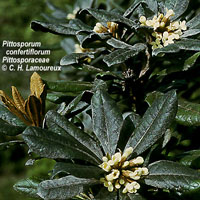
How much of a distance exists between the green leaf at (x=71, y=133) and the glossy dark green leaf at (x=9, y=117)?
12cm

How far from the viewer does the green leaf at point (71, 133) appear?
888mm

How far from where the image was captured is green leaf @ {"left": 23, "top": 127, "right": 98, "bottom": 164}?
2.66 feet

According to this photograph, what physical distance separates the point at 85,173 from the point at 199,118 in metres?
0.38

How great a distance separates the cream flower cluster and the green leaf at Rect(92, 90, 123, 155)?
0.18ft

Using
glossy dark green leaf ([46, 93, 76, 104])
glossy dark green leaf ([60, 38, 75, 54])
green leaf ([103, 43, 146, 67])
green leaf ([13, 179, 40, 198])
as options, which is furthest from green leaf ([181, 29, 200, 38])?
glossy dark green leaf ([60, 38, 75, 54])

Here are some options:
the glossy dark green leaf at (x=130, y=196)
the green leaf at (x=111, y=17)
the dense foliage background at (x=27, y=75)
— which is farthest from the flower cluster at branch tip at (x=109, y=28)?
the glossy dark green leaf at (x=130, y=196)

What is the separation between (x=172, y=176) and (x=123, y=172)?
12 cm

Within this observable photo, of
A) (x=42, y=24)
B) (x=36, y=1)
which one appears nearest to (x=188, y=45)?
(x=42, y=24)

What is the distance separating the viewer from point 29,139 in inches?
31.9

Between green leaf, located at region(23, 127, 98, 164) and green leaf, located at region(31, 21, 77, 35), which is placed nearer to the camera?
green leaf, located at region(23, 127, 98, 164)

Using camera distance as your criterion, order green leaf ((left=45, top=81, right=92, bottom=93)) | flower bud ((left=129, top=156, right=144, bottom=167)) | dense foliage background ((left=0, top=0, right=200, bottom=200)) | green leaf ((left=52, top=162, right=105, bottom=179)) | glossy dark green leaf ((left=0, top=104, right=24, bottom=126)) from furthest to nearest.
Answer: dense foliage background ((left=0, top=0, right=200, bottom=200)) → green leaf ((left=45, top=81, right=92, bottom=93)) → glossy dark green leaf ((left=0, top=104, right=24, bottom=126)) → flower bud ((left=129, top=156, right=144, bottom=167)) → green leaf ((left=52, top=162, right=105, bottom=179))

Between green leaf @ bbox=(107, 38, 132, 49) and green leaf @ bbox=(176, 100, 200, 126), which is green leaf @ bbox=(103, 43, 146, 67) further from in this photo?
green leaf @ bbox=(176, 100, 200, 126)

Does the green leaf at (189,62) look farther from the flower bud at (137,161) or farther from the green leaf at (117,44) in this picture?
the flower bud at (137,161)

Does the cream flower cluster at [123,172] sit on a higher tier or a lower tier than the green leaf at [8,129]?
lower
